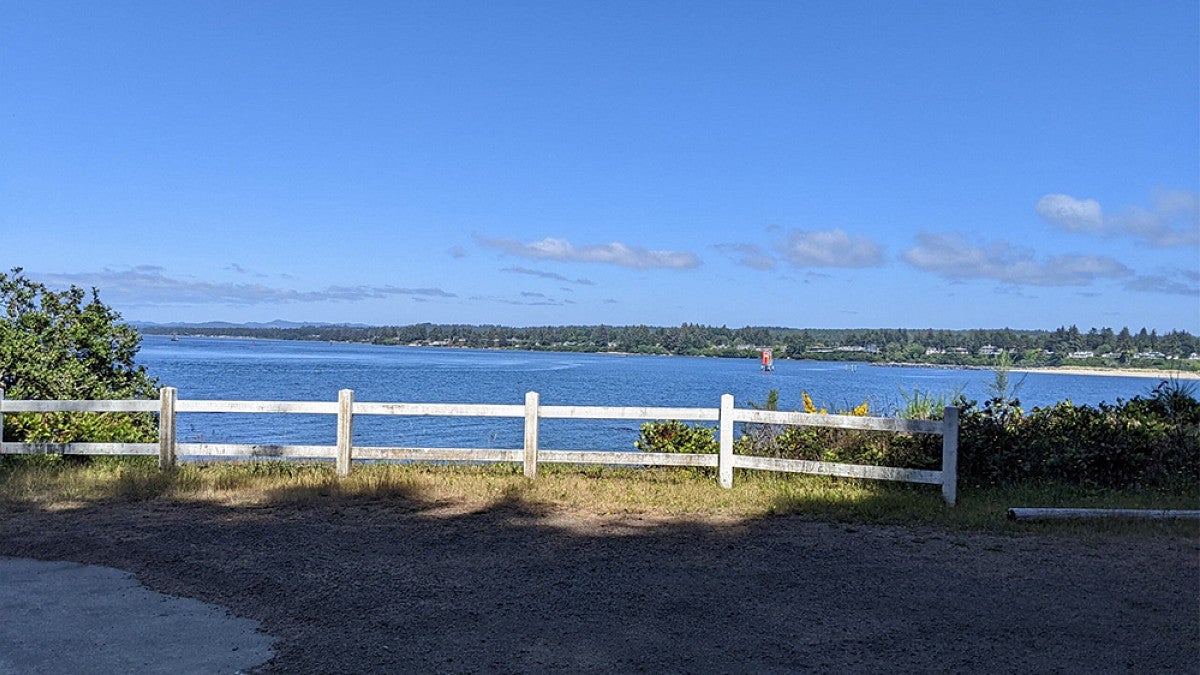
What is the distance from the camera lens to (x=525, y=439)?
37.6ft

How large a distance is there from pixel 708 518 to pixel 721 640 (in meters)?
4.22

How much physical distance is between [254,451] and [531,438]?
13.2ft

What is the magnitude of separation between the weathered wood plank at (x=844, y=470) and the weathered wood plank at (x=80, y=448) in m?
8.44

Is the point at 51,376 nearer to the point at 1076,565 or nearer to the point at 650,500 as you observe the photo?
the point at 650,500

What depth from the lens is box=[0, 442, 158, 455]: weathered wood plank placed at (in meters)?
12.4

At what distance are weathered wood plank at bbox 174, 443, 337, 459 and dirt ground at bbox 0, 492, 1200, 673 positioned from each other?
2.00m

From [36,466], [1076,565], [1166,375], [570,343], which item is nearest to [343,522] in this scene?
[36,466]

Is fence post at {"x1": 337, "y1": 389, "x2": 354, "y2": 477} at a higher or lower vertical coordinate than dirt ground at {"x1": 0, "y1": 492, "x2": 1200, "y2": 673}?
higher

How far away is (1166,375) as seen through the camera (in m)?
15.5

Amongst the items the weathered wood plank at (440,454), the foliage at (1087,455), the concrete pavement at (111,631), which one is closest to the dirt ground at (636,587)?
the concrete pavement at (111,631)

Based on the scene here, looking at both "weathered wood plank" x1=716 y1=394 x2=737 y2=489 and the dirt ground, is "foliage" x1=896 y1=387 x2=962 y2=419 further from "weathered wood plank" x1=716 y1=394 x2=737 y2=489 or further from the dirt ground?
the dirt ground

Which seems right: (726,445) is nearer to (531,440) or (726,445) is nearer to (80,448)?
(531,440)

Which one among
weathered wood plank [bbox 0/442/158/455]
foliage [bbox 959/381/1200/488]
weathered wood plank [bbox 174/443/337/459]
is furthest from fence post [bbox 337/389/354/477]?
foliage [bbox 959/381/1200/488]

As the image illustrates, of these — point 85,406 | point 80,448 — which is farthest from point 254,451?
point 80,448
